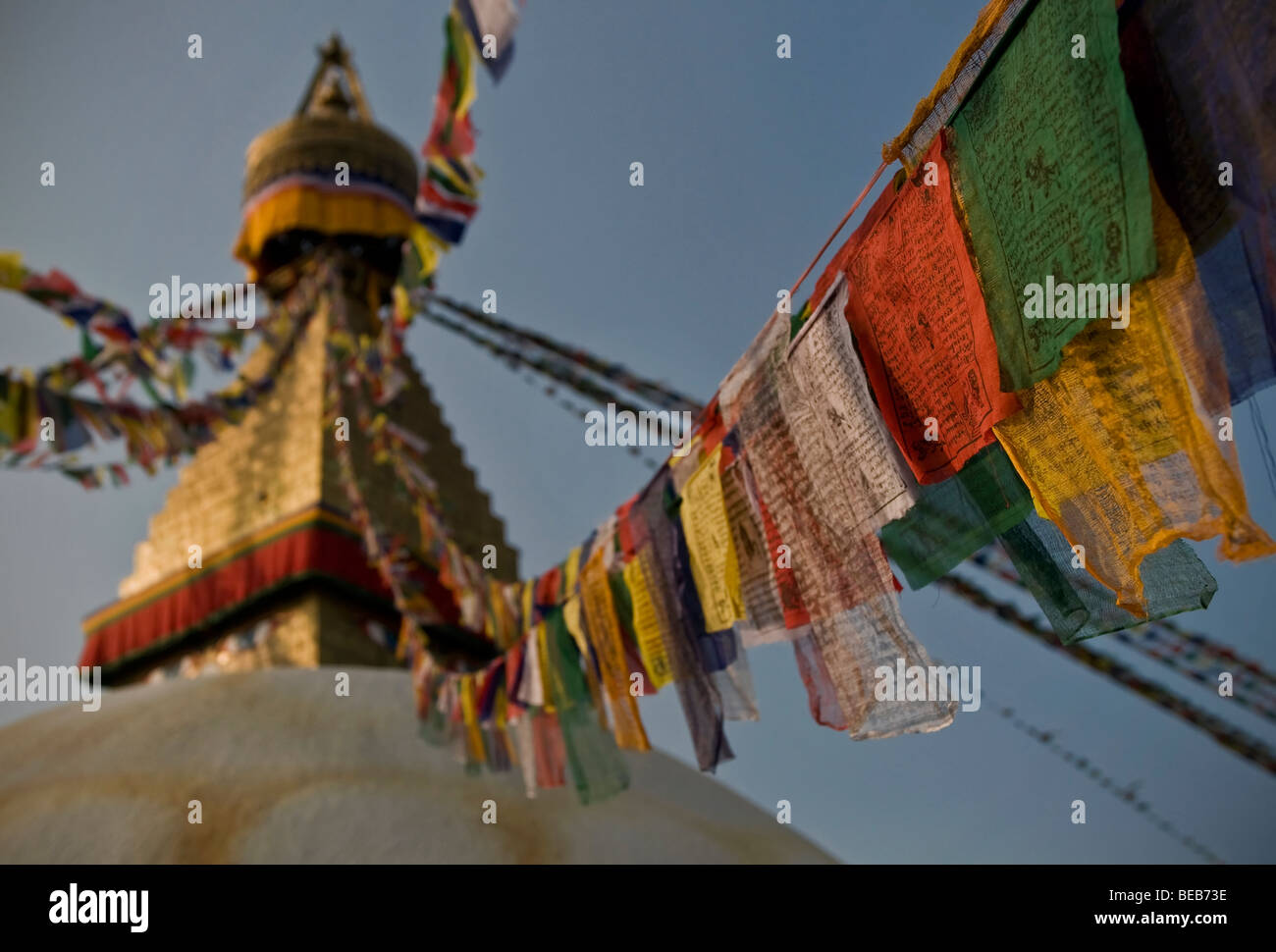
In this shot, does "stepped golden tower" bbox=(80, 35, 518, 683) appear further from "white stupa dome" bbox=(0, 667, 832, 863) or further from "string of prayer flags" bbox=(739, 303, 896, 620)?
"string of prayer flags" bbox=(739, 303, 896, 620)

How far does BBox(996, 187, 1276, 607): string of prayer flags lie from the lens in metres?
1.97

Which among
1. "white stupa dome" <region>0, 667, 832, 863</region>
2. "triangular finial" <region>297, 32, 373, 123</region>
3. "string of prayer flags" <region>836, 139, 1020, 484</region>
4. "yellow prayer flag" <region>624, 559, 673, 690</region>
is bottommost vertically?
"white stupa dome" <region>0, 667, 832, 863</region>

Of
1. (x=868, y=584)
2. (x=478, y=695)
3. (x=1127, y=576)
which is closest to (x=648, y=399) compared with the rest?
(x=478, y=695)

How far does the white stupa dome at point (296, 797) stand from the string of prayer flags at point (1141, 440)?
441 cm

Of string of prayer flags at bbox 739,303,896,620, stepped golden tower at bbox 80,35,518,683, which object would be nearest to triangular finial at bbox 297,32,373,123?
stepped golden tower at bbox 80,35,518,683

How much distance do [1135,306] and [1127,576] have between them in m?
0.53

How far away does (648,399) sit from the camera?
326 inches

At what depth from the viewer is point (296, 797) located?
19.7 ft

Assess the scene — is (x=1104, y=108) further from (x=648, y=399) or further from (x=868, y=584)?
(x=648, y=399)

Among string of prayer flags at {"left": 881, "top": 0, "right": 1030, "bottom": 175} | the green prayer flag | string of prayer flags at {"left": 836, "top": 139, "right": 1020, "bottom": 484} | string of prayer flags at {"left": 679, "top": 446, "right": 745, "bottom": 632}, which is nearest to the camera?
string of prayer flags at {"left": 881, "top": 0, "right": 1030, "bottom": 175}

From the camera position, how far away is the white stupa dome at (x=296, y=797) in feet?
18.5

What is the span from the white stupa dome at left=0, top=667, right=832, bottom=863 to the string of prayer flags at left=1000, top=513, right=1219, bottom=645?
414cm

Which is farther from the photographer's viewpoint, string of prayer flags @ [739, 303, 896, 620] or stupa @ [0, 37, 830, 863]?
stupa @ [0, 37, 830, 863]

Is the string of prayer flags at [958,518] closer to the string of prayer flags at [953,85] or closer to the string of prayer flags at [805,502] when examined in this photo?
the string of prayer flags at [805,502]
